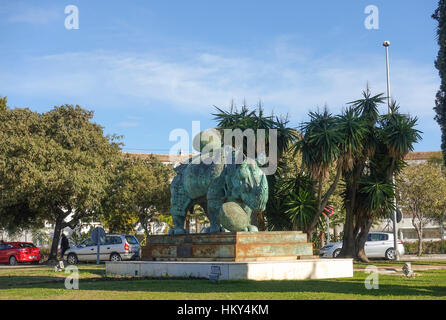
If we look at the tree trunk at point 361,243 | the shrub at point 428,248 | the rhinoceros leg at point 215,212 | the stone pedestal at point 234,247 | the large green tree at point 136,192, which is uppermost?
the large green tree at point 136,192

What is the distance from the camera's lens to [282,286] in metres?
10.1

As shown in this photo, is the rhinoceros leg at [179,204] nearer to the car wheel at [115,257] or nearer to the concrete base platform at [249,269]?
the concrete base platform at [249,269]

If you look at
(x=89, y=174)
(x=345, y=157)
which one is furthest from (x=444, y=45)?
(x=89, y=174)

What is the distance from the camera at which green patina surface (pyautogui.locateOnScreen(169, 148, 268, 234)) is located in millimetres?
12242

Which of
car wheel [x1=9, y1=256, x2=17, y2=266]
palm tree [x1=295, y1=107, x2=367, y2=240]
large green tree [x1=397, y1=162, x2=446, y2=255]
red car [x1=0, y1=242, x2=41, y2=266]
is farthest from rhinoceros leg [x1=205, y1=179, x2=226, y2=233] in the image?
large green tree [x1=397, y1=162, x2=446, y2=255]

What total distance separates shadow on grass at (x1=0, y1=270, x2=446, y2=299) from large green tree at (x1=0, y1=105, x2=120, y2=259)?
13393 millimetres

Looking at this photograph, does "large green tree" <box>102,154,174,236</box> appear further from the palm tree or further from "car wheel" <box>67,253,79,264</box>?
A: the palm tree

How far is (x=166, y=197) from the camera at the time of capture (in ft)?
105

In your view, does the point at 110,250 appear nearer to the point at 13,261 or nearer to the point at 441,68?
the point at 13,261

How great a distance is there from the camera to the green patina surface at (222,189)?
12.2 metres

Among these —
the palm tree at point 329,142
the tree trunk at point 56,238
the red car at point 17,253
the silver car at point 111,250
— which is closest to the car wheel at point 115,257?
the silver car at point 111,250

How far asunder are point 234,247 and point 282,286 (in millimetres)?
1825

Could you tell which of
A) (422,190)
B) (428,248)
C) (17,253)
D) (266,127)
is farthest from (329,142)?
(428,248)

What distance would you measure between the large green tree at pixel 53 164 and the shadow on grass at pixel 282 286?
43.9ft
